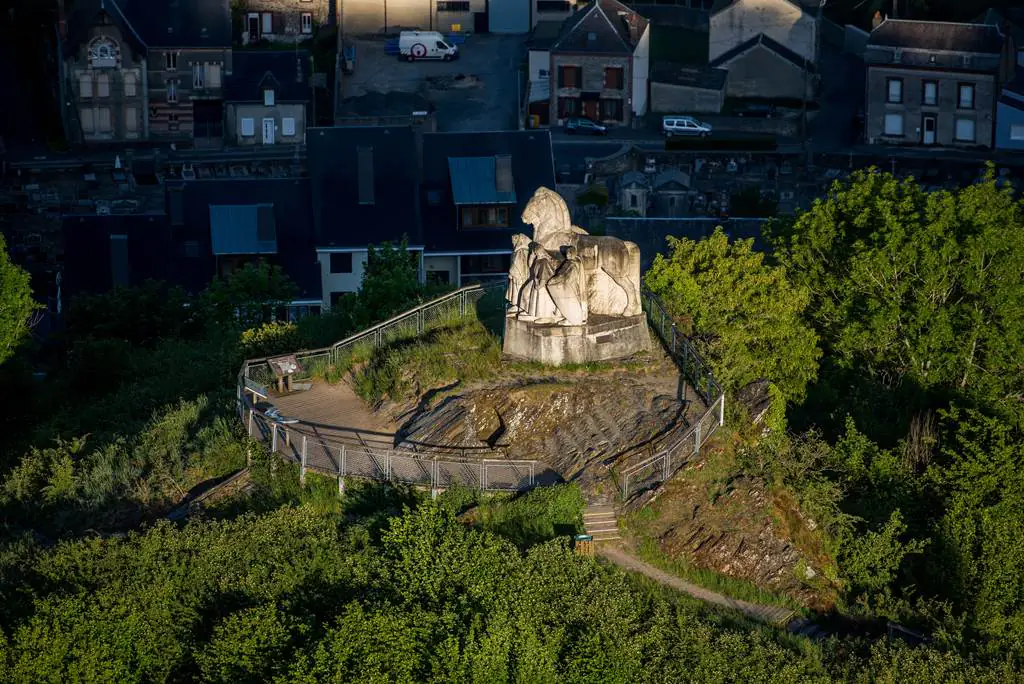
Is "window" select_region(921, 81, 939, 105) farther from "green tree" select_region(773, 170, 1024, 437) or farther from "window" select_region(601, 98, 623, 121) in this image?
"green tree" select_region(773, 170, 1024, 437)

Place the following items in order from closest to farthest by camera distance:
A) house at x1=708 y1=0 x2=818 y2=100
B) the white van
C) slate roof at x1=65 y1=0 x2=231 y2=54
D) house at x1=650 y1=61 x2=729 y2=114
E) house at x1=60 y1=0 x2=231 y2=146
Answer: house at x1=650 y1=61 x2=729 y2=114 → house at x1=708 y1=0 x2=818 y2=100 → slate roof at x1=65 y1=0 x2=231 y2=54 → house at x1=60 y1=0 x2=231 y2=146 → the white van

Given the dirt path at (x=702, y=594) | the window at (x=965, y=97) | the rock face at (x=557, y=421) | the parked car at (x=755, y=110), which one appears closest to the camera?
the dirt path at (x=702, y=594)

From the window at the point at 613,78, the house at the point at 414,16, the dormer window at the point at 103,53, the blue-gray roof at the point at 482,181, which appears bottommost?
the blue-gray roof at the point at 482,181

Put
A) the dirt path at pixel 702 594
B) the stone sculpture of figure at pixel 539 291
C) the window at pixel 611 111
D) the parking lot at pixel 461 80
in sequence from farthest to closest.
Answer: the window at pixel 611 111 < the parking lot at pixel 461 80 < the stone sculpture of figure at pixel 539 291 < the dirt path at pixel 702 594

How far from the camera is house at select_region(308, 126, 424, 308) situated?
89.2 m

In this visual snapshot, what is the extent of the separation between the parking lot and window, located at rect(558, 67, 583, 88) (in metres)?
3.19

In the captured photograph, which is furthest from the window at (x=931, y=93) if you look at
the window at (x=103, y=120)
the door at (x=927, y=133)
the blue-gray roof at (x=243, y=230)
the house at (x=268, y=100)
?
the window at (x=103, y=120)

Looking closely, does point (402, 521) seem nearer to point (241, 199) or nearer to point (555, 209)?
point (555, 209)

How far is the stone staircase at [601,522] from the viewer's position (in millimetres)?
46125

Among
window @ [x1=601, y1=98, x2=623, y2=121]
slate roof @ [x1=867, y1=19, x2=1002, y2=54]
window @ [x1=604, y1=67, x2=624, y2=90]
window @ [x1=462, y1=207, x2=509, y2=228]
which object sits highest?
slate roof @ [x1=867, y1=19, x2=1002, y2=54]

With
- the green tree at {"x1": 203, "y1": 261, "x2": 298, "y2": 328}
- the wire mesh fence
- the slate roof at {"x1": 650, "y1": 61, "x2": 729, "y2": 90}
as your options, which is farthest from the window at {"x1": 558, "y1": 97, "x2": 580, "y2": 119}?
the wire mesh fence

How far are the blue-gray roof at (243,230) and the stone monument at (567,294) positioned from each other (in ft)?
126

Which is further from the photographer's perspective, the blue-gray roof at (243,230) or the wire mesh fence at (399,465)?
the blue-gray roof at (243,230)

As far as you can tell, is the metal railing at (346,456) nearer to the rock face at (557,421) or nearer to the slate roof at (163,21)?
the rock face at (557,421)
